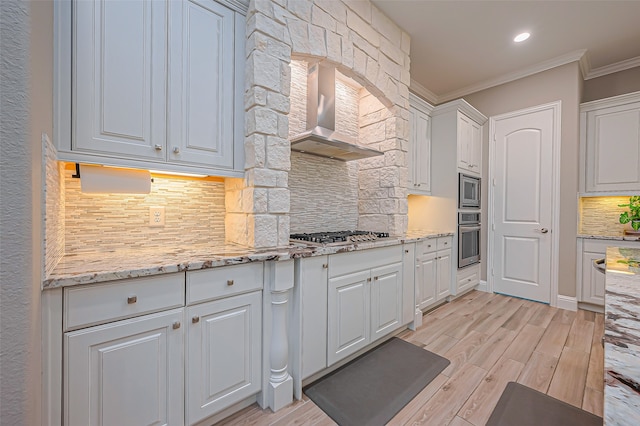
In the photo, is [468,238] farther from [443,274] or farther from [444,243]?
[443,274]

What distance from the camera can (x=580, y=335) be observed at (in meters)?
2.45

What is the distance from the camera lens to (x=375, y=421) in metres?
1.46

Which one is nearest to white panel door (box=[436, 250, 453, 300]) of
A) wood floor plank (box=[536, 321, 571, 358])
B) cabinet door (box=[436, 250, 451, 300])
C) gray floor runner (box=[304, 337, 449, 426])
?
cabinet door (box=[436, 250, 451, 300])

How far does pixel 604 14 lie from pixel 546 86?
33.8 inches

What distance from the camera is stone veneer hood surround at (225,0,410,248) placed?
1.63 m

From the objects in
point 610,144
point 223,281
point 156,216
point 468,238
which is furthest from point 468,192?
point 156,216

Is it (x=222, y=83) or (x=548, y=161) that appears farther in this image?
(x=548, y=161)

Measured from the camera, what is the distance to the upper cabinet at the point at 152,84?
3.91 ft

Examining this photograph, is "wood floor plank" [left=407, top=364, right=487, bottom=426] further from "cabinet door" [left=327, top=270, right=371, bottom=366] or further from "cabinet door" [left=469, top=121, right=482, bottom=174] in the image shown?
"cabinet door" [left=469, top=121, right=482, bottom=174]

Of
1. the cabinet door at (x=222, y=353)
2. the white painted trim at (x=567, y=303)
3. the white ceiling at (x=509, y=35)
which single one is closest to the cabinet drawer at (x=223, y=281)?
Answer: the cabinet door at (x=222, y=353)

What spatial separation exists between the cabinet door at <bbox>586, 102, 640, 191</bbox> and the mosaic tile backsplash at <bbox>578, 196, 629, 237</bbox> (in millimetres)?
311

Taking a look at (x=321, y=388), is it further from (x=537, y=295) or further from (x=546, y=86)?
(x=546, y=86)

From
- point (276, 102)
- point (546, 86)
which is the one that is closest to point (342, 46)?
point (276, 102)

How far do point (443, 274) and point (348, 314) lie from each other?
1.72 m
